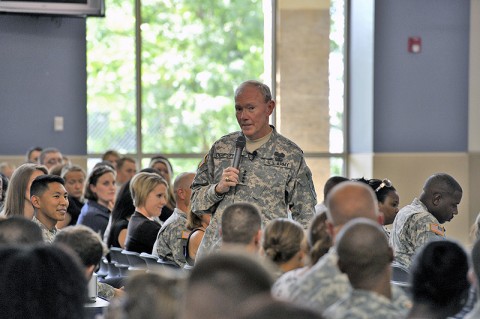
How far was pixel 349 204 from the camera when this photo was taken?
357cm

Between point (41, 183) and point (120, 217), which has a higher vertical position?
point (41, 183)

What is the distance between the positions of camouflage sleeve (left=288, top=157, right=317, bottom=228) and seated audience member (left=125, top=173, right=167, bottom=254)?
1891 mm

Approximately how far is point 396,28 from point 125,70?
3510 millimetres

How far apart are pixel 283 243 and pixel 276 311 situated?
205cm

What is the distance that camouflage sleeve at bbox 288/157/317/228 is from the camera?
4578 mm

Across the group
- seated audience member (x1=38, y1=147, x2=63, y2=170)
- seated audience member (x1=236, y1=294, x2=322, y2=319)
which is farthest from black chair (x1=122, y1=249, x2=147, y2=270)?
seated audience member (x1=236, y1=294, x2=322, y2=319)

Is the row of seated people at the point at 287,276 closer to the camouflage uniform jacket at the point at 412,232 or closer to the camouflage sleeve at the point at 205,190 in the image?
the camouflage sleeve at the point at 205,190

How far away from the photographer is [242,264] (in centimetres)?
192

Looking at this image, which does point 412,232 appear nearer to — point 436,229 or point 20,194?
point 436,229

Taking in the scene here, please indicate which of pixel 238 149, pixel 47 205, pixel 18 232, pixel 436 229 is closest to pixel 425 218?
pixel 436 229

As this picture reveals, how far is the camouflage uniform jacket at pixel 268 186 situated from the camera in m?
4.60

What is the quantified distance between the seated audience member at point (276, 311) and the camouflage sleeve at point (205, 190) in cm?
286

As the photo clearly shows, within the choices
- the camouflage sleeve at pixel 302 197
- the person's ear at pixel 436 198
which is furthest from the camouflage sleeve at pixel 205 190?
the person's ear at pixel 436 198

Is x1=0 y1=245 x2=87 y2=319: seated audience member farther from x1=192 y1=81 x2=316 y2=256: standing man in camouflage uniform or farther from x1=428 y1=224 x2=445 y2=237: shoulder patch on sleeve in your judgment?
x1=428 y1=224 x2=445 y2=237: shoulder patch on sleeve
